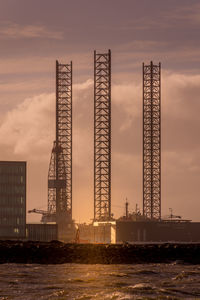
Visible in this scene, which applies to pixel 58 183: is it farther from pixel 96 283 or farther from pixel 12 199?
pixel 96 283

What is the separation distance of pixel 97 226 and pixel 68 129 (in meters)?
36.5

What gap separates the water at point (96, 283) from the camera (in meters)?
33.2

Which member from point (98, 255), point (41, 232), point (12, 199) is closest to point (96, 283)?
point (98, 255)

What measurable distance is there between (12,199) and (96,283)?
426 ft

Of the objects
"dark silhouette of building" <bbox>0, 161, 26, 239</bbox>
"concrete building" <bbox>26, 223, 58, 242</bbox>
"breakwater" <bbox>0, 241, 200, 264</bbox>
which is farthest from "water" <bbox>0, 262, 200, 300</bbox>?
"concrete building" <bbox>26, 223, 58, 242</bbox>

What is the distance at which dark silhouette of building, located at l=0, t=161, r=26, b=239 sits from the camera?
166 metres

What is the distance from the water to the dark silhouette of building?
385 feet

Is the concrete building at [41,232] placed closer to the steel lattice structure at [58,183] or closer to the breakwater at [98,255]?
the steel lattice structure at [58,183]

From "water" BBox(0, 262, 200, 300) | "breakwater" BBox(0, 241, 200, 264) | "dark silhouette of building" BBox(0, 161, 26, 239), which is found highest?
"dark silhouette of building" BBox(0, 161, 26, 239)

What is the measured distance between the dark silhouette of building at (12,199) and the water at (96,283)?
385ft

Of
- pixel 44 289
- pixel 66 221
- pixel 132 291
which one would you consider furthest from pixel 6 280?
pixel 66 221

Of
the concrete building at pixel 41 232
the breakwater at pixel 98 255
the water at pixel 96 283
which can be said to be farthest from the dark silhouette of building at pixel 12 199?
the water at pixel 96 283

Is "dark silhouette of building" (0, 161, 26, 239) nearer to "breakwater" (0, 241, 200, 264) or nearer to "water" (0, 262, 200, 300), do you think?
"breakwater" (0, 241, 200, 264)

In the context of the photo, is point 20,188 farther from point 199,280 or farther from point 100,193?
point 199,280
